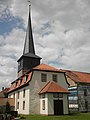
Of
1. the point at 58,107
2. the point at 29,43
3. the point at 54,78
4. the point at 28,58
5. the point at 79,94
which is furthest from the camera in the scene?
the point at 29,43

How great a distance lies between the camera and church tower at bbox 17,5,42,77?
1622 inches

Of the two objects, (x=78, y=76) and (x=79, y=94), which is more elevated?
(x=78, y=76)

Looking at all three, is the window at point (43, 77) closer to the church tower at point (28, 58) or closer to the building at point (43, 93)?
the building at point (43, 93)

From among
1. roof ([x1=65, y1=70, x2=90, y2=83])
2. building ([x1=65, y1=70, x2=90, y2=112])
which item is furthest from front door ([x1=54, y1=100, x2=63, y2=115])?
roof ([x1=65, y1=70, x2=90, y2=83])

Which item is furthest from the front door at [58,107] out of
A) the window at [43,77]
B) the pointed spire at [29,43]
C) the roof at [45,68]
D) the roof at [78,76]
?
the pointed spire at [29,43]

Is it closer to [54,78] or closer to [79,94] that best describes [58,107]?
[54,78]

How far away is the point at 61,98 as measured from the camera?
30625 millimetres

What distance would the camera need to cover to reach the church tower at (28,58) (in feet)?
135

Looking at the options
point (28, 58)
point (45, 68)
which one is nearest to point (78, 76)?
point (28, 58)

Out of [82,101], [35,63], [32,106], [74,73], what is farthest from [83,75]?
[32,106]

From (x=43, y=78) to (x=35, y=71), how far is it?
1.86 meters

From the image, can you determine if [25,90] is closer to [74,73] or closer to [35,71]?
[35,71]

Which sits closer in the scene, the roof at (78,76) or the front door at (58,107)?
the front door at (58,107)

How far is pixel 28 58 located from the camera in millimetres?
41844
